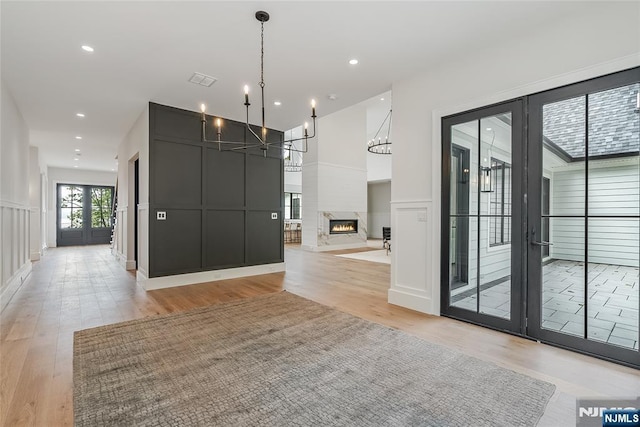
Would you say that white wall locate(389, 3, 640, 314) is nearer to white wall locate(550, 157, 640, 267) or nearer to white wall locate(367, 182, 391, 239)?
white wall locate(550, 157, 640, 267)

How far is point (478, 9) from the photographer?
8.16ft

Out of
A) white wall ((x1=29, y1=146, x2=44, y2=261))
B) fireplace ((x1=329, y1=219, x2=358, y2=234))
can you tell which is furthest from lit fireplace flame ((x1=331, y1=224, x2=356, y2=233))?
white wall ((x1=29, y1=146, x2=44, y2=261))

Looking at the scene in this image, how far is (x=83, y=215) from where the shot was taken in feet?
37.1

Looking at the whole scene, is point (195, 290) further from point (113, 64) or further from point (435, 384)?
point (435, 384)

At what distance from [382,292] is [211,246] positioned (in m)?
3.03

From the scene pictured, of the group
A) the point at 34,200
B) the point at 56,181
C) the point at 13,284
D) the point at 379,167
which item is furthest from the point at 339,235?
the point at 56,181

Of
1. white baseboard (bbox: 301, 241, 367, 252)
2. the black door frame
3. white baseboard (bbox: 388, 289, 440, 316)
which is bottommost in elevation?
white baseboard (bbox: 301, 241, 367, 252)

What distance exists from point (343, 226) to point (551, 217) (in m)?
7.95

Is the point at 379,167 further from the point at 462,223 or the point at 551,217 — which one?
the point at 551,217

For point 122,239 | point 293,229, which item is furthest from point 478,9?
point 293,229

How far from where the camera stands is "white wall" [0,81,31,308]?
12.5ft

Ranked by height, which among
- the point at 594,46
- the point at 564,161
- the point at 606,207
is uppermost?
the point at 594,46

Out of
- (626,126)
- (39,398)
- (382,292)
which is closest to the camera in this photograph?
(39,398)

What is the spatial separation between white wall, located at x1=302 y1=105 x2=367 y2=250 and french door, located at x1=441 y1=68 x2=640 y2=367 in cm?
659
